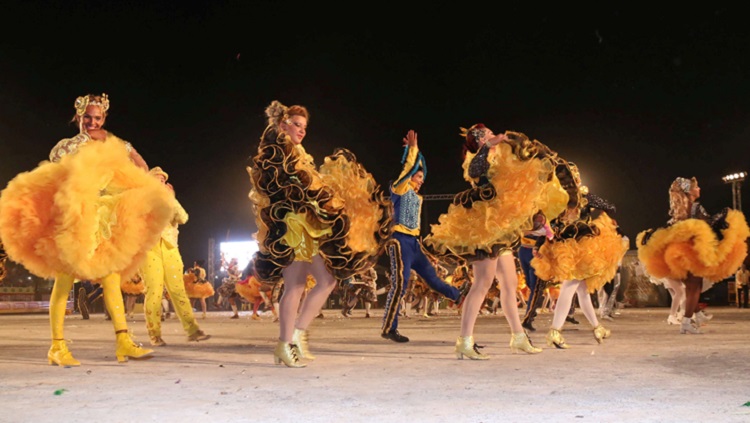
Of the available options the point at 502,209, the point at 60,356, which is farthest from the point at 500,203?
the point at 60,356

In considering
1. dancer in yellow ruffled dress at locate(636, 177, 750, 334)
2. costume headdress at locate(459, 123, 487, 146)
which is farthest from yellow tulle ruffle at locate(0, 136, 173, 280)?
dancer in yellow ruffled dress at locate(636, 177, 750, 334)

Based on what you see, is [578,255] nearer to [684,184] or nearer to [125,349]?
[684,184]

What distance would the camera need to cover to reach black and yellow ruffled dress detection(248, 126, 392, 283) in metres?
5.86

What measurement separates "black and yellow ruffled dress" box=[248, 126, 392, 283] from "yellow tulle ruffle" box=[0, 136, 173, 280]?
884 mm

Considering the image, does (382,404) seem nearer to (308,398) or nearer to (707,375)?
(308,398)

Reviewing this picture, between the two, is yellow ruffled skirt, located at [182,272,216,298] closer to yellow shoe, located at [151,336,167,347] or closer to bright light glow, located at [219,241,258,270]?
yellow shoe, located at [151,336,167,347]

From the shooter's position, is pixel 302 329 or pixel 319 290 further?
pixel 302 329

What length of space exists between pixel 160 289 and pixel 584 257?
4564mm

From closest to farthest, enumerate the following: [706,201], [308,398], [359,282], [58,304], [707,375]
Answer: [308,398] → [707,375] → [58,304] → [359,282] → [706,201]

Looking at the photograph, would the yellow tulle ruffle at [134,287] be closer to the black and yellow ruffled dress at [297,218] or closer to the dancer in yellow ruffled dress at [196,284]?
the dancer in yellow ruffled dress at [196,284]

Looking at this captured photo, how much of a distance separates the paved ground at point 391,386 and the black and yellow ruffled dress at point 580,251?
802mm

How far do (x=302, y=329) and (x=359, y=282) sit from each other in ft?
35.9

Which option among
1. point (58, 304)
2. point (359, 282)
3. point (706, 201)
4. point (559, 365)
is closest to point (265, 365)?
point (58, 304)

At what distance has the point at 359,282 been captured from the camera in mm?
17531
